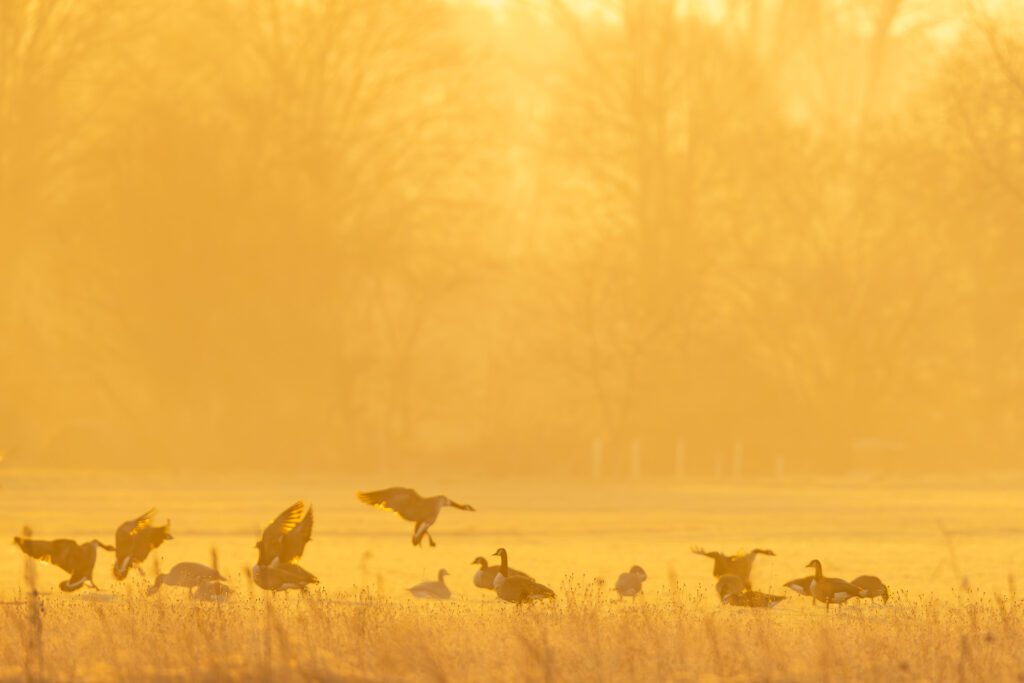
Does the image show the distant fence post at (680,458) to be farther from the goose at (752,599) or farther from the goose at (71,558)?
the goose at (71,558)

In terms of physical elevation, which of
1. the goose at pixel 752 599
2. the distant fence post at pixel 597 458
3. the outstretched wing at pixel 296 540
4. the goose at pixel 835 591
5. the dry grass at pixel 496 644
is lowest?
the dry grass at pixel 496 644

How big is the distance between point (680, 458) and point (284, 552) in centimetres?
3735

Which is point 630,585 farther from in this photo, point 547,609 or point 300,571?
point 300,571

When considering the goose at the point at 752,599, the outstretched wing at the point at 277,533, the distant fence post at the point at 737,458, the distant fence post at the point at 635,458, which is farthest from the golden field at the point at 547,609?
the distant fence post at the point at 737,458

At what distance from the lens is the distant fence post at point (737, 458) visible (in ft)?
182

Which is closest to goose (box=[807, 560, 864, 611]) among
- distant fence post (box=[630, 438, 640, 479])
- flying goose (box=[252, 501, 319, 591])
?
flying goose (box=[252, 501, 319, 591])

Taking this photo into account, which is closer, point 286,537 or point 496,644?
point 496,644

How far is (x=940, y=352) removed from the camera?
59.9m

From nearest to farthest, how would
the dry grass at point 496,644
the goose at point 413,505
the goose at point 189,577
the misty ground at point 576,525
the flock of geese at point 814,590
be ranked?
the dry grass at point 496,644
the goose at point 413,505
the flock of geese at point 814,590
the goose at point 189,577
the misty ground at point 576,525

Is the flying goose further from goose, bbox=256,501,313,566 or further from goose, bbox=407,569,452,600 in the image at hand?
goose, bbox=407,569,452,600

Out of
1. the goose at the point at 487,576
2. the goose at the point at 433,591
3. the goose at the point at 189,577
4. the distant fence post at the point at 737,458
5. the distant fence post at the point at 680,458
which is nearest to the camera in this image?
the goose at the point at 189,577

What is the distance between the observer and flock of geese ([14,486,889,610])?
1875 cm

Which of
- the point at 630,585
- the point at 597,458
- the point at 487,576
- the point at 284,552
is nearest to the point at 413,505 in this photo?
the point at 284,552

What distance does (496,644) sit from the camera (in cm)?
1580
